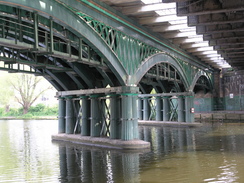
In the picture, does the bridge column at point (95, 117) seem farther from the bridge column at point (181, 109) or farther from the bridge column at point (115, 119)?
the bridge column at point (181, 109)

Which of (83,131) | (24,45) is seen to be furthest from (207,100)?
(24,45)

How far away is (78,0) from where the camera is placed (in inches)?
551

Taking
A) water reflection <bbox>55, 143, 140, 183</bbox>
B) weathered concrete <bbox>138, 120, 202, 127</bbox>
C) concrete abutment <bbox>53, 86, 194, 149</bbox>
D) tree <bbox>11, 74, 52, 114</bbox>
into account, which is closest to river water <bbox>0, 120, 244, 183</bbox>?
water reflection <bbox>55, 143, 140, 183</bbox>

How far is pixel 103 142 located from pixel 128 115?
2401 millimetres

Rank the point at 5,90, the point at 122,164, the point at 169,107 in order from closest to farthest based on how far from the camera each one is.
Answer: the point at 122,164, the point at 169,107, the point at 5,90

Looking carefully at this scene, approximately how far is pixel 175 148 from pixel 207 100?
3264 cm

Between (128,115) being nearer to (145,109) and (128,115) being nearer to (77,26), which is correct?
(77,26)

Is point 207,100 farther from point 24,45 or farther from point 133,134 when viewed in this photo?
point 24,45

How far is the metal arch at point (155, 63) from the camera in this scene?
1939 centimetres

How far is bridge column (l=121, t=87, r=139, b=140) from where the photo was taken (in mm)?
17688

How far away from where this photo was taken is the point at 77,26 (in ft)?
45.6

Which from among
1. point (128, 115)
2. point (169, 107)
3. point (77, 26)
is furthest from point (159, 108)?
point (77, 26)

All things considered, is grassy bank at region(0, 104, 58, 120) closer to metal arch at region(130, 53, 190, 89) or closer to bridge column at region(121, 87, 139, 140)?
metal arch at region(130, 53, 190, 89)

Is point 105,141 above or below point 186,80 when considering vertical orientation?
below
